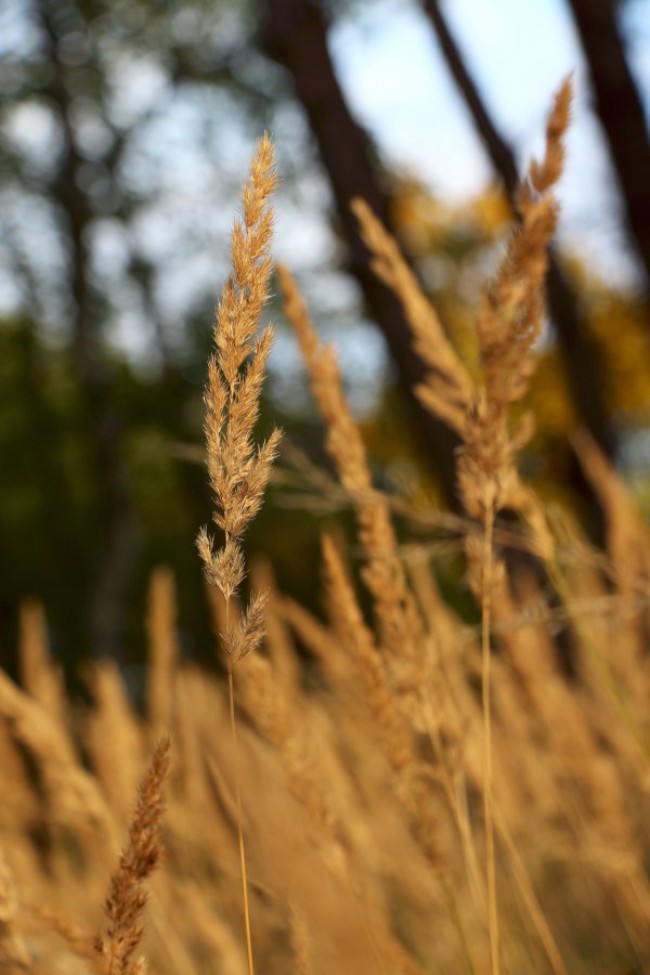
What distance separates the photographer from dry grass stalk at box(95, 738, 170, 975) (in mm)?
766

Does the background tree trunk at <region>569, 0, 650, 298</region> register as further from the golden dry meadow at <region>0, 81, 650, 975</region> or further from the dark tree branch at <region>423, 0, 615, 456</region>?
the golden dry meadow at <region>0, 81, 650, 975</region>

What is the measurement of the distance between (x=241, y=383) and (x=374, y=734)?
61 centimetres

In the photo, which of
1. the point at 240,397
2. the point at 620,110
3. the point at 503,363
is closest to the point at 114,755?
the point at 503,363

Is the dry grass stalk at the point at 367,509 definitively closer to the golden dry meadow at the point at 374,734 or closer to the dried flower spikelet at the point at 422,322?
the golden dry meadow at the point at 374,734

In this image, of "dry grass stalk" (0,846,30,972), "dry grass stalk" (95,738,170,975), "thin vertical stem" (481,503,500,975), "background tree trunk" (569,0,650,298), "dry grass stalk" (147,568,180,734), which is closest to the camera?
"dry grass stalk" (95,738,170,975)

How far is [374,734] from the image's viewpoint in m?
1.30

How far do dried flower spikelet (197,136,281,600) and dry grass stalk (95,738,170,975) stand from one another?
14 centimetres

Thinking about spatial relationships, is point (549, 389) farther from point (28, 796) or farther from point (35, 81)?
point (28, 796)

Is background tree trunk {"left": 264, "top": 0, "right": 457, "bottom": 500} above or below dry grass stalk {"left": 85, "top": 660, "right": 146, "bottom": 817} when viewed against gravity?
above

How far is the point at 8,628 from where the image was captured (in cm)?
1239

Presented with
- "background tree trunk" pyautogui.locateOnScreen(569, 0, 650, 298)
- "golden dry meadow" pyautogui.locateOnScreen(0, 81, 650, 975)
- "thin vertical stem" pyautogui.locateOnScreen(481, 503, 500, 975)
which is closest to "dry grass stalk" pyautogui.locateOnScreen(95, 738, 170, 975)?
"golden dry meadow" pyautogui.locateOnScreen(0, 81, 650, 975)

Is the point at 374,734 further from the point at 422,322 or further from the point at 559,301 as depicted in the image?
the point at 559,301

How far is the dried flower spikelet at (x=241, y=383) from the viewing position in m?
0.80

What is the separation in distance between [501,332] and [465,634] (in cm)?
66
